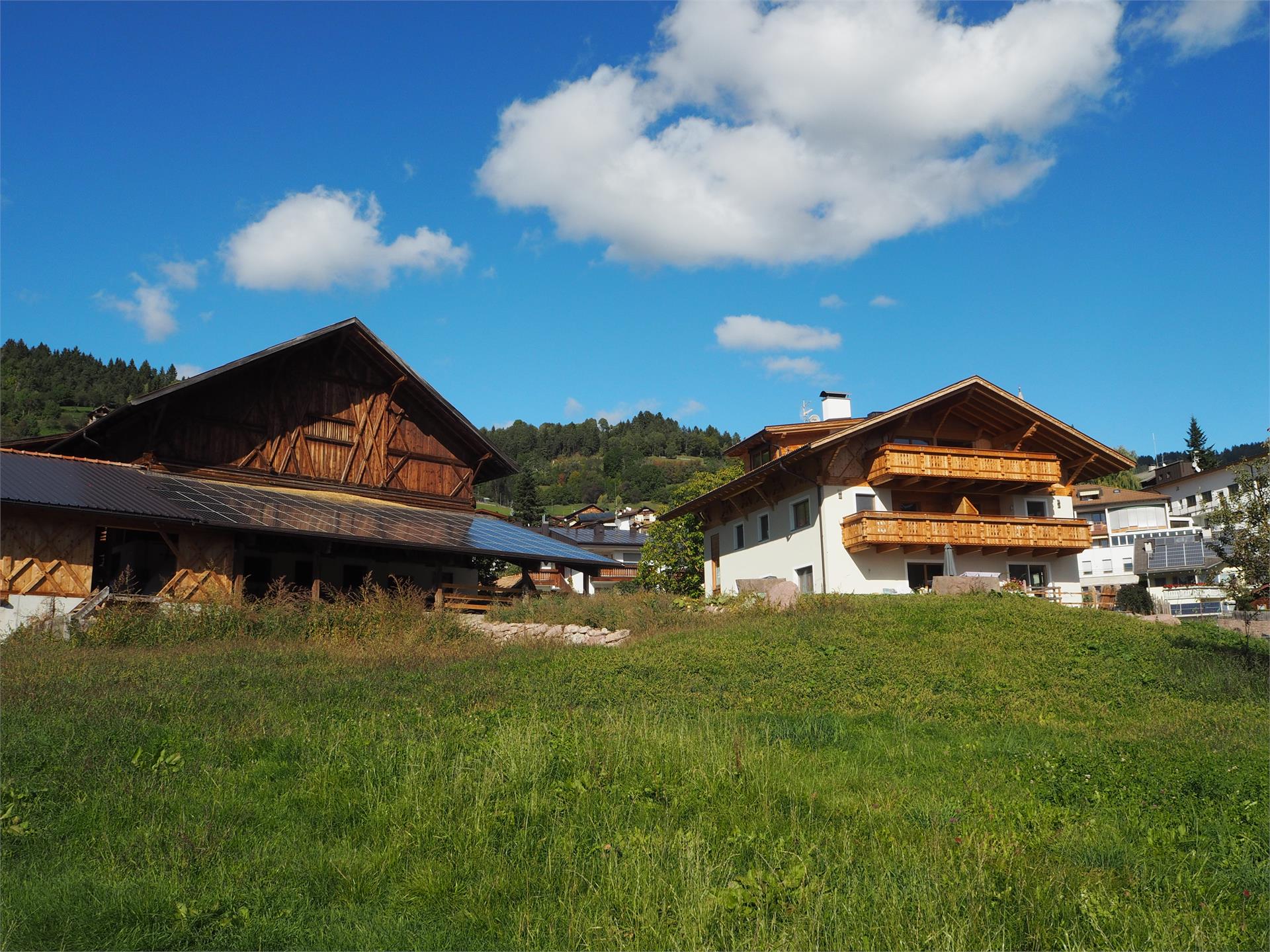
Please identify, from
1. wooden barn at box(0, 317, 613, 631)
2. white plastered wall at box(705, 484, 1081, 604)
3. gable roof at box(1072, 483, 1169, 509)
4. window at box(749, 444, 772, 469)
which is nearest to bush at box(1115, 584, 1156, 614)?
white plastered wall at box(705, 484, 1081, 604)

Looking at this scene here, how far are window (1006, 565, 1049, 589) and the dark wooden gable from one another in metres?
21.7

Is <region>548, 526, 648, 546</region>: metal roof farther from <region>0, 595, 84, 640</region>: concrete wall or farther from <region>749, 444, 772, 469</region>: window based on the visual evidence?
<region>0, 595, 84, 640</region>: concrete wall

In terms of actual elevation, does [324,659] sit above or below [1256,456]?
below

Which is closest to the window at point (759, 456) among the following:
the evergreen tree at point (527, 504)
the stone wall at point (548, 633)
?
the stone wall at point (548, 633)

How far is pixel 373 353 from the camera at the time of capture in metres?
36.5

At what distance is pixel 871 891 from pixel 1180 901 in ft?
8.25

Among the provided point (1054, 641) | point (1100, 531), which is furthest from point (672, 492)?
point (1100, 531)

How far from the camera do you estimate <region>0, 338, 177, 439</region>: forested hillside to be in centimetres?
9350

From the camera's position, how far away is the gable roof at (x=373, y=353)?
3011 centimetres

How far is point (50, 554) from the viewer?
77.6 ft

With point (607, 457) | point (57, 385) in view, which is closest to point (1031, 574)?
point (57, 385)

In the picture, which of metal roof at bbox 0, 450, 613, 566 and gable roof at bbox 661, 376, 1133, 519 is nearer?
metal roof at bbox 0, 450, 613, 566

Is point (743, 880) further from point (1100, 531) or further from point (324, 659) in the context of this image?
point (1100, 531)

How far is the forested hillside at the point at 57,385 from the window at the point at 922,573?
270ft
